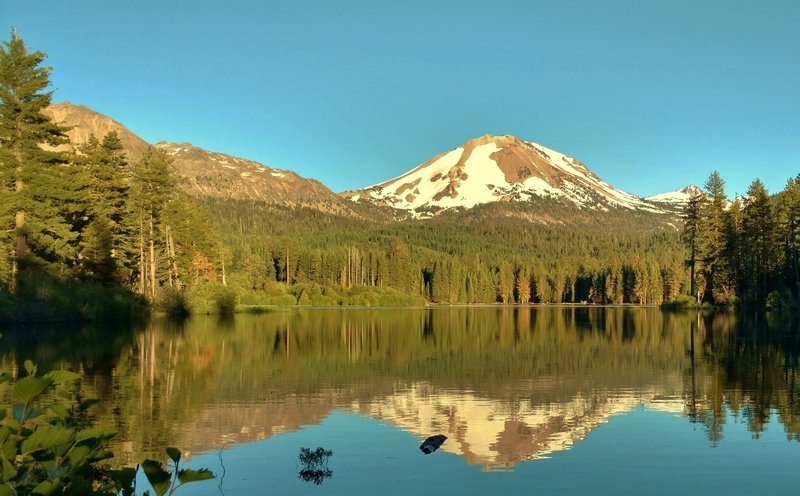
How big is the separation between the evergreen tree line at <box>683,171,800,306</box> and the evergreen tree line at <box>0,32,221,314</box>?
67.1 meters

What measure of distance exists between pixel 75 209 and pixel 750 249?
245ft

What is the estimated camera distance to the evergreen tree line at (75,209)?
1972 inches

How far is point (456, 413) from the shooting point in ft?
68.1

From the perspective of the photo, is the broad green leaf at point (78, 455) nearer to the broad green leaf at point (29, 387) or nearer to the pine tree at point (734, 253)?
the broad green leaf at point (29, 387)

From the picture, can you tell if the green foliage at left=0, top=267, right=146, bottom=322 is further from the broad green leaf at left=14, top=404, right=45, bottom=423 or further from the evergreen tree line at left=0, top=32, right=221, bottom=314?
the broad green leaf at left=14, top=404, right=45, bottom=423

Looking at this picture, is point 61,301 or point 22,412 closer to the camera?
point 22,412

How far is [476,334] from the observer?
179ft

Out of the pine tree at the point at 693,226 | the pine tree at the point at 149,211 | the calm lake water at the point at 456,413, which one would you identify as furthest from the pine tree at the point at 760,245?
the pine tree at the point at 149,211

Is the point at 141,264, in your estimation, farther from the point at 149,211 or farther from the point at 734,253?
the point at 734,253

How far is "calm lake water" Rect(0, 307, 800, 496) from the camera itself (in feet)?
46.0

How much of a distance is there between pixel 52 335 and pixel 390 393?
1104 inches

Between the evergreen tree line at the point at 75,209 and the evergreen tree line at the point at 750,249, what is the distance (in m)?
67.1

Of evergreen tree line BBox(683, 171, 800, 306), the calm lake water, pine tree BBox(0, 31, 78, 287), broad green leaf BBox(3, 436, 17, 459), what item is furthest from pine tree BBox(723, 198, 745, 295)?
broad green leaf BBox(3, 436, 17, 459)

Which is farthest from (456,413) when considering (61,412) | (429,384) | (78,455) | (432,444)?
(78,455)
